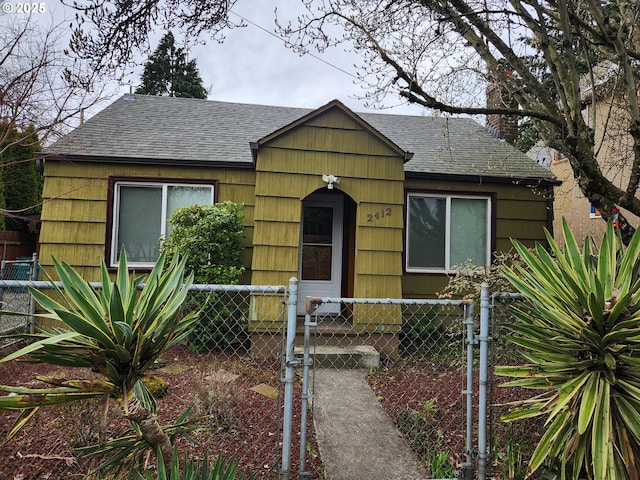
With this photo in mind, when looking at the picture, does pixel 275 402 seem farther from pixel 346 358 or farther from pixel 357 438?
pixel 346 358

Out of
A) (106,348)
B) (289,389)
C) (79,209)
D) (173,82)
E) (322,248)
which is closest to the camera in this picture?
(106,348)

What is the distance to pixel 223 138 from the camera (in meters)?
8.01

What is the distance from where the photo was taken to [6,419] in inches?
134

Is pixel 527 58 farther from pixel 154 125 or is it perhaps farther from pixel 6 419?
pixel 6 419

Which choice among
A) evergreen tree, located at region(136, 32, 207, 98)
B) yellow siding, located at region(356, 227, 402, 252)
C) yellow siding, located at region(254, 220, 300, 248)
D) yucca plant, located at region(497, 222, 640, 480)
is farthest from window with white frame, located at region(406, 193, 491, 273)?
evergreen tree, located at region(136, 32, 207, 98)

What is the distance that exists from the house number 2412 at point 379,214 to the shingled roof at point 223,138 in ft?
4.66

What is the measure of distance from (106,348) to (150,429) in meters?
0.44

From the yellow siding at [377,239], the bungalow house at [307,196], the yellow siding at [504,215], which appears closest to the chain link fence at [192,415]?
the bungalow house at [307,196]

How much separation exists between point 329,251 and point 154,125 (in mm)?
4438

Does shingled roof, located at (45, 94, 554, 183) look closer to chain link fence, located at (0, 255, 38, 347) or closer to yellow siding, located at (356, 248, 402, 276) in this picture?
yellow siding, located at (356, 248, 402, 276)

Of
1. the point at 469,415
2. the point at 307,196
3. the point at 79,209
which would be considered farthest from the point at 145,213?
the point at 469,415

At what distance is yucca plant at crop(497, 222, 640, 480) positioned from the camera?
227 centimetres

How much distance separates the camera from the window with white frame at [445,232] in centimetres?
741

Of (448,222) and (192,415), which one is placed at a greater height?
(448,222)
